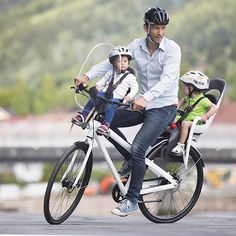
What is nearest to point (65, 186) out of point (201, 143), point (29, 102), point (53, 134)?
point (201, 143)

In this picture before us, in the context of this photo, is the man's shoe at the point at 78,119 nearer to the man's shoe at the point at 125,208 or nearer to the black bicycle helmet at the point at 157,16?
the man's shoe at the point at 125,208

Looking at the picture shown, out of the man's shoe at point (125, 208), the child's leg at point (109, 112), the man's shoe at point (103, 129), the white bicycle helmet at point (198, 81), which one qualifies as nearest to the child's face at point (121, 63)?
the child's leg at point (109, 112)

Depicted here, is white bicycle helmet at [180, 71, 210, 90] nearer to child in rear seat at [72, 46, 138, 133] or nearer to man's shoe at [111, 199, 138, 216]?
child in rear seat at [72, 46, 138, 133]

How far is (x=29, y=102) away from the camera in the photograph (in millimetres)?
188750

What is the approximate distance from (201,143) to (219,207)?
10.8m

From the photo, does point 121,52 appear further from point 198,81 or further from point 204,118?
point 204,118

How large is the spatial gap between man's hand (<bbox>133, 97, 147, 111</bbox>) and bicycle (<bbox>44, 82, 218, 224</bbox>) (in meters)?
0.29

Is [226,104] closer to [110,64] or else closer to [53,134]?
[53,134]

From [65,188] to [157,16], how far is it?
1.71 metres

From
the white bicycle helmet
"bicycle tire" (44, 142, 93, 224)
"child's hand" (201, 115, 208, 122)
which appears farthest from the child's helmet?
"child's hand" (201, 115, 208, 122)

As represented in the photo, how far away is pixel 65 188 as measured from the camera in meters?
9.70

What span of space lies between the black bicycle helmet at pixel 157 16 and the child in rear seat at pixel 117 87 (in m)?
0.33

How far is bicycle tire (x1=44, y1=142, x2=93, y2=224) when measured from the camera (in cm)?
935

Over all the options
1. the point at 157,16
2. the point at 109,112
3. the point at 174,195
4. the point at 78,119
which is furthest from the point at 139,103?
the point at 174,195
